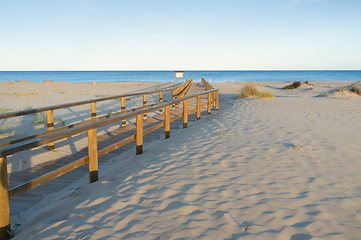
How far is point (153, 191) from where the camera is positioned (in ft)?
11.0

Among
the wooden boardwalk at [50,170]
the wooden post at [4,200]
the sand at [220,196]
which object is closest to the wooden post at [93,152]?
the sand at [220,196]

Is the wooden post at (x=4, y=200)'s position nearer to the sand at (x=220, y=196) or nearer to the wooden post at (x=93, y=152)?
the sand at (x=220, y=196)

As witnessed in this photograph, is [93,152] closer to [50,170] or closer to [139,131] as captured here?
[139,131]

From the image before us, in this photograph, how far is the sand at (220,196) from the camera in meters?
2.43

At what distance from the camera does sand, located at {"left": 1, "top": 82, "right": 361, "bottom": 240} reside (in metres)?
2.43

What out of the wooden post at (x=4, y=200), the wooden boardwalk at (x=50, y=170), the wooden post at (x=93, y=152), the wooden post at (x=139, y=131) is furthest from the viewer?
the wooden post at (x=139, y=131)

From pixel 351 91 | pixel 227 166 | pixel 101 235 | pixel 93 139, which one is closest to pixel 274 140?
pixel 227 166

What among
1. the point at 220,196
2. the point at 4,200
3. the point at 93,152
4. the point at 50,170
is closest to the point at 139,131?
the point at 93,152

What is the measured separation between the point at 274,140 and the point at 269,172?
6.46 feet

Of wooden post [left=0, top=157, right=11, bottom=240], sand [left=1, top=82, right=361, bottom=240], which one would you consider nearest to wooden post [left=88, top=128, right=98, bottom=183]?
sand [left=1, top=82, right=361, bottom=240]

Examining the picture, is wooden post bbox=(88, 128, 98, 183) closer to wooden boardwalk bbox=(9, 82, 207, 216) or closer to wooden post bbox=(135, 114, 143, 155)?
wooden boardwalk bbox=(9, 82, 207, 216)

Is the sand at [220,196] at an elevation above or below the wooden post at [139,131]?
below

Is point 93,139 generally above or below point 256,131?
above

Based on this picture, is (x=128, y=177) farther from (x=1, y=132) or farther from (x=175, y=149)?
(x=1, y=132)
